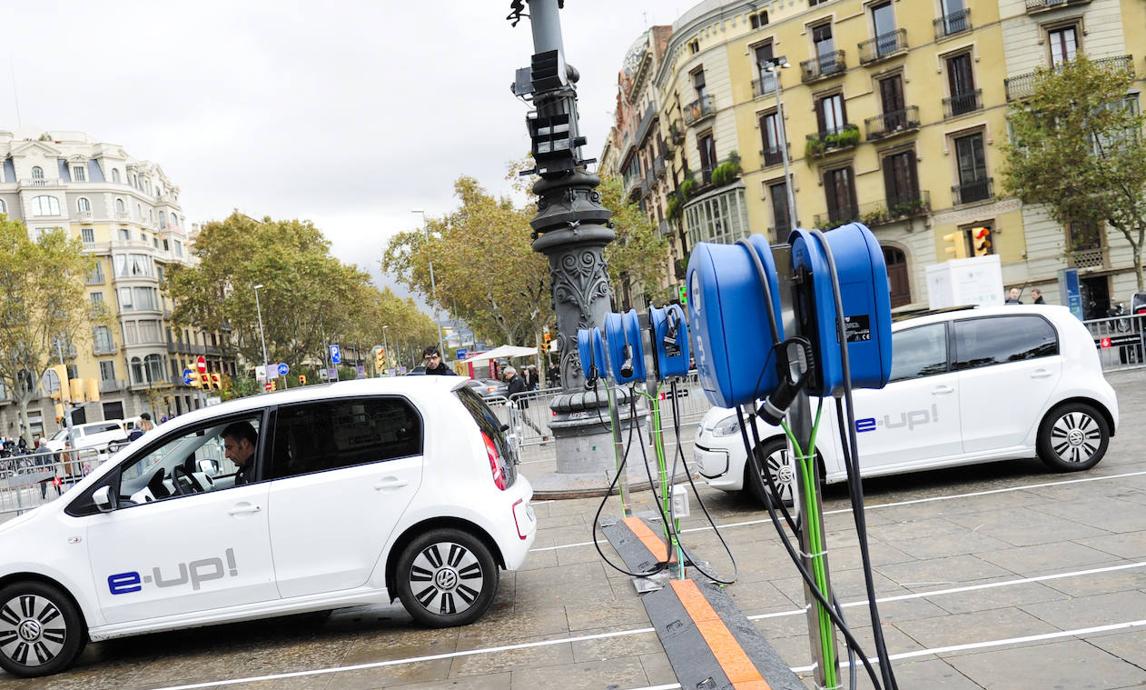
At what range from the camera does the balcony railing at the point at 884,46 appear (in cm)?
4019

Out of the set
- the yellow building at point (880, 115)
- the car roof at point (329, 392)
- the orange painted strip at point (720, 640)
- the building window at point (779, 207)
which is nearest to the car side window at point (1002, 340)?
the orange painted strip at point (720, 640)

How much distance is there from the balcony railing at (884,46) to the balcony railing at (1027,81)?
14.8ft

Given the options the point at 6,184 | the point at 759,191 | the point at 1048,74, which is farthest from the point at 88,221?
the point at 1048,74

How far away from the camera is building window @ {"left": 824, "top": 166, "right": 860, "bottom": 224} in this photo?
42469 millimetres

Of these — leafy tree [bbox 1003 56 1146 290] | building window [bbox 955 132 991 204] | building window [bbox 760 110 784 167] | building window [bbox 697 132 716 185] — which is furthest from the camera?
building window [bbox 697 132 716 185]

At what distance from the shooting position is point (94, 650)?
22.9 feet

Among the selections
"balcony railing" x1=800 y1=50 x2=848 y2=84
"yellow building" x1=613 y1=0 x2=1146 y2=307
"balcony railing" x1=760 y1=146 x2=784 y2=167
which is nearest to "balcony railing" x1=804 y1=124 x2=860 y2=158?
"yellow building" x1=613 y1=0 x2=1146 y2=307

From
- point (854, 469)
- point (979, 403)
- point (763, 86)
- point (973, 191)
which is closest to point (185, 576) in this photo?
point (854, 469)

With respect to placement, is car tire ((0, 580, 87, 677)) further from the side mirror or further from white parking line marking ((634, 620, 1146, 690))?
white parking line marking ((634, 620, 1146, 690))

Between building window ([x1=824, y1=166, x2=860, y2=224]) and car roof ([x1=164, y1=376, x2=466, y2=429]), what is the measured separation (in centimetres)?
3807

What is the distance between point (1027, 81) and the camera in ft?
124

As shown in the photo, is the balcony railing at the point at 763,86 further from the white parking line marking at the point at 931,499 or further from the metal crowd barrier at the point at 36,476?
the white parking line marking at the point at 931,499

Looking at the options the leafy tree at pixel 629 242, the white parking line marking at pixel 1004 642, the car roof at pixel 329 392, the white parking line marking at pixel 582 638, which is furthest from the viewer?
the leafy tree at pixel 629 242

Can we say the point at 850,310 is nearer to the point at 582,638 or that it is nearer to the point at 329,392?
the point at 582,638
